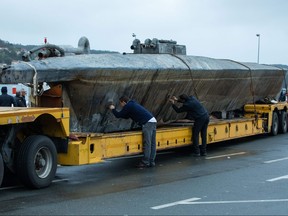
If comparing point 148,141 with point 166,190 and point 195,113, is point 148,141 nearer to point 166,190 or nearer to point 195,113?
point 195,113

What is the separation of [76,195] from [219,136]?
7686mm

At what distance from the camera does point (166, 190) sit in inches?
372

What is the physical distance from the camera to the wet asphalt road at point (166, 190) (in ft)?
25.8

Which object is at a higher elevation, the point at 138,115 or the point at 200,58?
the point at 200,58

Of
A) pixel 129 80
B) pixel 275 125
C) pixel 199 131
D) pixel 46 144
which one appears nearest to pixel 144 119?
pixel 129 80

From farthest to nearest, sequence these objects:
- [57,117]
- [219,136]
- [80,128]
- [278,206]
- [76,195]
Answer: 1. [219,136]
2. [80,128]
3. [57,117]
4. [76,195]
5. [278,206]

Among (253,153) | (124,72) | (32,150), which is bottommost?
(253,153)

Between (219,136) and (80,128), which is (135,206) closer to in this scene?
(80,128)

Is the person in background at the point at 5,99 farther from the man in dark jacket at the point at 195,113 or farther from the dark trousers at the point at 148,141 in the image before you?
the dark trousers at the point at 148,141

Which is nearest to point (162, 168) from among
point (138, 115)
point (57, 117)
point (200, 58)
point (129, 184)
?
point (138, 115)

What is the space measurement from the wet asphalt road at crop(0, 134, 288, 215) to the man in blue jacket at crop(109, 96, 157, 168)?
38cm

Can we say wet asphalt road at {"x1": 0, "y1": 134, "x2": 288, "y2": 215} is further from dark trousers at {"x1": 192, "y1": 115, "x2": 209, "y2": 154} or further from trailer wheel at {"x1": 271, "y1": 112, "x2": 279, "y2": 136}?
trailer wheel at {"x1": 271, "y1": 112, "x2": 279, "y2": 136}

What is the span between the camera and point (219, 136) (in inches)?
627

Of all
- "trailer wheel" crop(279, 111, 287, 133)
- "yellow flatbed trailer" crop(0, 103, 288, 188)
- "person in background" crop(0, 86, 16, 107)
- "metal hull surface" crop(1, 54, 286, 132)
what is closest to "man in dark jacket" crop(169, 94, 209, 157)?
"metal hull surface" crop(1, 54, 286, 132)
